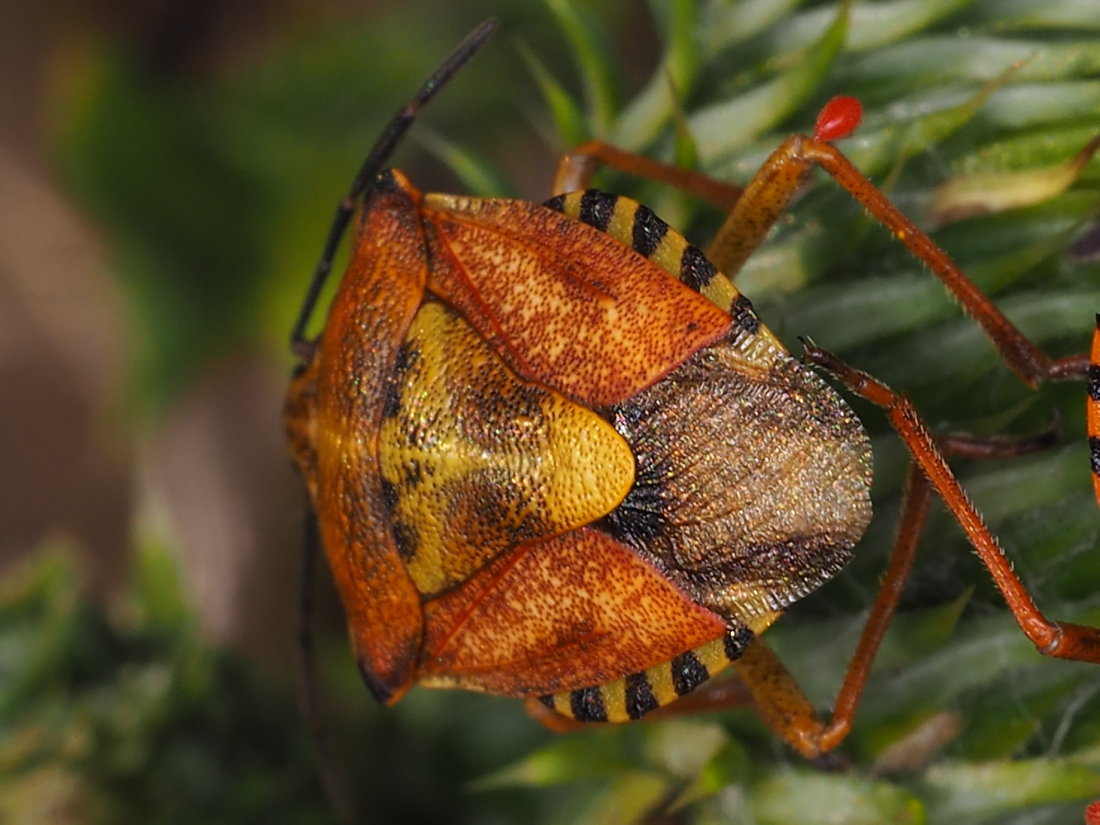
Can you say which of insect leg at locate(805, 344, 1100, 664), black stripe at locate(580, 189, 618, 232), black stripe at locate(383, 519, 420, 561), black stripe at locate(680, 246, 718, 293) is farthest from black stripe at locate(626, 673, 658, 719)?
black stripe at locate(580, 189, 618, 232)

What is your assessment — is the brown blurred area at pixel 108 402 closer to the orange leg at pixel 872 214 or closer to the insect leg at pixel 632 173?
the insect leg at pixel 632 173

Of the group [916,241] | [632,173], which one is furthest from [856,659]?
[632,173]

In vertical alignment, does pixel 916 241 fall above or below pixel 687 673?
above

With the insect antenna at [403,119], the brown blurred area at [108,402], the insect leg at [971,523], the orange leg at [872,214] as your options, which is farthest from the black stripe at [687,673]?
the brown blurred area at [108,402]

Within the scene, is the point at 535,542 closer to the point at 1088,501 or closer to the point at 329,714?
the point at 1088,501

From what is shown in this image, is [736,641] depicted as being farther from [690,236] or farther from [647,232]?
[690,236]

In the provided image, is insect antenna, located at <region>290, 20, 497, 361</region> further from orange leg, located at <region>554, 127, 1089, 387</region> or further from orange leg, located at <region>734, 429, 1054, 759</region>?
orange leg, located at <region>734, 429, 1054, 759</region>

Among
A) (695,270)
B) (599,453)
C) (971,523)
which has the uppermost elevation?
(695,270)
